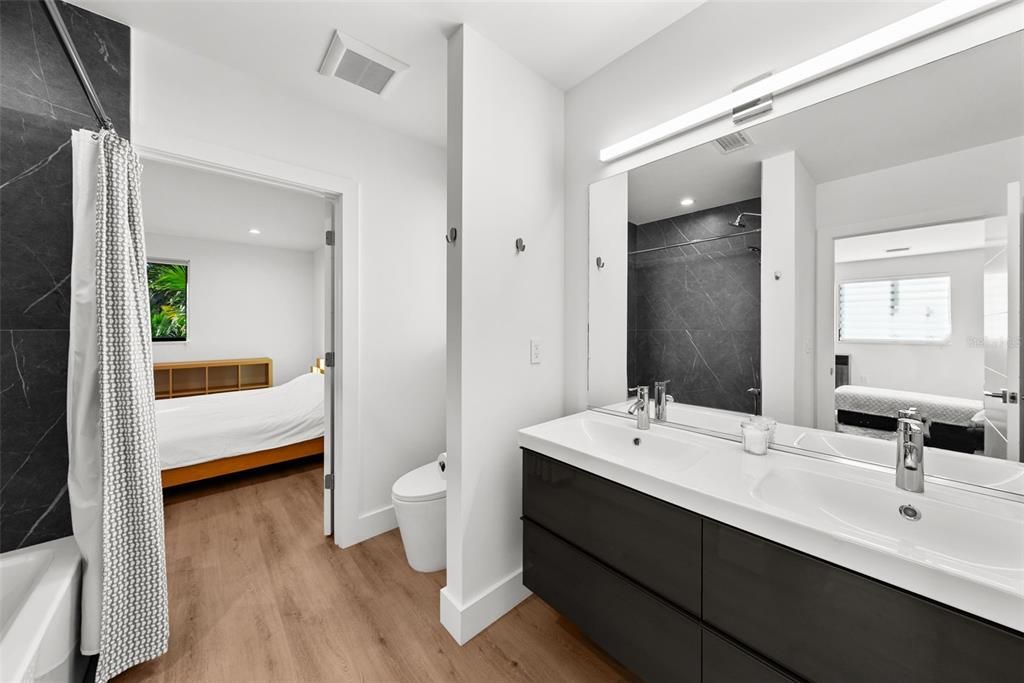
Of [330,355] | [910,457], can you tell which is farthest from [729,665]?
[330,355]

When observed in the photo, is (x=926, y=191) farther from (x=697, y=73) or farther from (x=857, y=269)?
(x=697, y=73)

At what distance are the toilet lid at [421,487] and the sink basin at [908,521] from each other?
4.82ft

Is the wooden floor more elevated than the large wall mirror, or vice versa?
the large wall mirror

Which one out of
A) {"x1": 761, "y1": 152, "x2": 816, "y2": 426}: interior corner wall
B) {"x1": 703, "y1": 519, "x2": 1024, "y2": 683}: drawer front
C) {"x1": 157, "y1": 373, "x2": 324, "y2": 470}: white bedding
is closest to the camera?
{"x1": 703, "y1": 519, "x2": 1024, "y2": 683}: drawer front

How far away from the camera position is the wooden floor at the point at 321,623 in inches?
55.4

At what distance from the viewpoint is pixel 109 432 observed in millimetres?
1337

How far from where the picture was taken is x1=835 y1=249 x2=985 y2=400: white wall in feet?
3.34

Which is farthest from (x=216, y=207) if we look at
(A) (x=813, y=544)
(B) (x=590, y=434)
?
(A) (x=813, y=544)

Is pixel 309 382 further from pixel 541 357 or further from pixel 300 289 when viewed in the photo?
pixel 541 357

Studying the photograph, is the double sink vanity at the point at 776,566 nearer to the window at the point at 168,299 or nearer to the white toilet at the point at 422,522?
the white toilet at the point at 422,522

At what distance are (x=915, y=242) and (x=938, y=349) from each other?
0.31 m

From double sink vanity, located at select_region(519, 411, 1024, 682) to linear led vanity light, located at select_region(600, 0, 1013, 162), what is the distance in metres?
1.15

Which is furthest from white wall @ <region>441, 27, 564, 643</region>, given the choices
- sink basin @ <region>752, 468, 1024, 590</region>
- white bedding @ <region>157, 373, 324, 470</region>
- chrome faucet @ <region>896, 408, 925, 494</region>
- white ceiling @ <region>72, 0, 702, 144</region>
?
white bedding @ <region>157, 373, 324, 470</region>

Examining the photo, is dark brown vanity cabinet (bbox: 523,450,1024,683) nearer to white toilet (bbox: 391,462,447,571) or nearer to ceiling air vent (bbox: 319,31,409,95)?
white toilet (bbox: 391,462,447,571)
